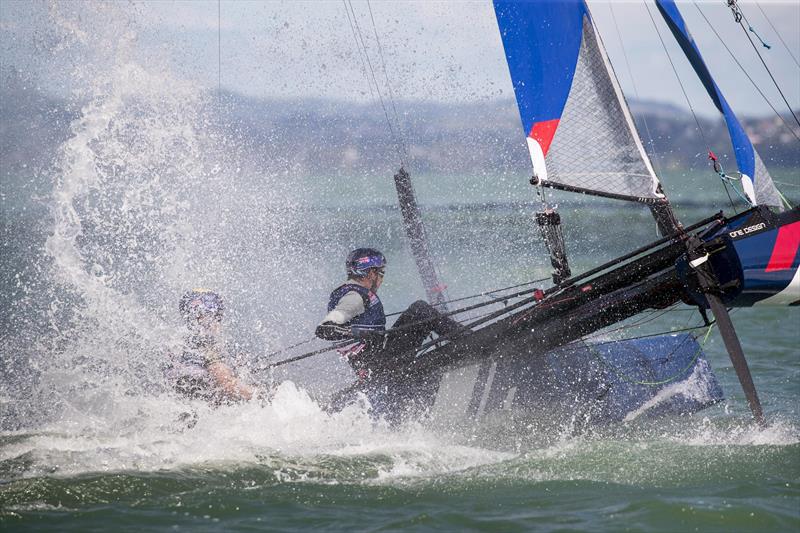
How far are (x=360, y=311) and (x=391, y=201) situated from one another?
2529 cm

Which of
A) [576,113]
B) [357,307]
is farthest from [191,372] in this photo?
[576,113]

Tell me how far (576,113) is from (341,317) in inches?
80.5

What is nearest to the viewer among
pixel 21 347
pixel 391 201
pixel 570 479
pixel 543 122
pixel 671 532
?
pixel 671 532

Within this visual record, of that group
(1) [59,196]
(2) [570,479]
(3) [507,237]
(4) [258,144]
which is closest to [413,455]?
(2) [570,479]

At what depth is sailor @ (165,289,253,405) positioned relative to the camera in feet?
21.4

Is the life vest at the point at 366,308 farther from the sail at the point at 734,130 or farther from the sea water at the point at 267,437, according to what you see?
the sail at the point at 734,130

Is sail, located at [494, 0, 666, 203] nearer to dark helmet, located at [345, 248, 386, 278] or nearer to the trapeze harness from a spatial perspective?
dark helmet, located at [345, 248, 386, 278]

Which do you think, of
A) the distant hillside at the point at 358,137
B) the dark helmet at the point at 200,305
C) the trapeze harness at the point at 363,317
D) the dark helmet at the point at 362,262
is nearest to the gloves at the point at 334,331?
the trapeze harness at the point at 363,317

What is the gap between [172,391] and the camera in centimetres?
656

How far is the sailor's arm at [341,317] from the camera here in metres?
6.39

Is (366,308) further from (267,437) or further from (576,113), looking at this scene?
(576,113)

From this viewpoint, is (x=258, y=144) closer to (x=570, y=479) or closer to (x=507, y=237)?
(x=507, y=237)

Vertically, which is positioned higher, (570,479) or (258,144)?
(258,144)

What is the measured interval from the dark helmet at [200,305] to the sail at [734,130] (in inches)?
139
